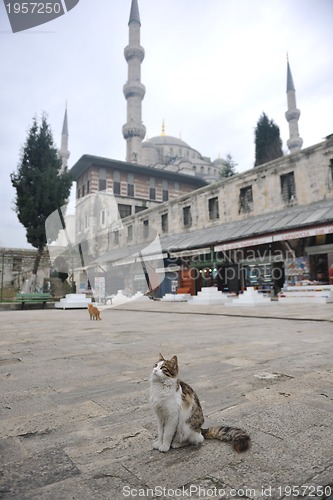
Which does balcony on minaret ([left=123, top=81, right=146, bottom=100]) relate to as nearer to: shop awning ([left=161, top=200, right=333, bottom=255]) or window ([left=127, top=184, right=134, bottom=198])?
window ([left=127, top=184, right=134, bottom=198])

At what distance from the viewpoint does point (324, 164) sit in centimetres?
1644

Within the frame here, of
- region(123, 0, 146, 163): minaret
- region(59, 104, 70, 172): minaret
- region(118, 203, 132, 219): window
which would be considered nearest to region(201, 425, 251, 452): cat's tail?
region(118, 203, 132, 219): window

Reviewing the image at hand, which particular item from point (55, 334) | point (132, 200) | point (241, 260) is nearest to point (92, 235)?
point (132, 200)

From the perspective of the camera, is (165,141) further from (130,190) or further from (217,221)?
(217,221)

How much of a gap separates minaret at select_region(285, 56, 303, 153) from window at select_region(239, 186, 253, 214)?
115 feet

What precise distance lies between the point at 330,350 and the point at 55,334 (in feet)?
16.8

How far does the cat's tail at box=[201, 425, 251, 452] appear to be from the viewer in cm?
176

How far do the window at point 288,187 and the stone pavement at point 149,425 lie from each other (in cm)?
1512

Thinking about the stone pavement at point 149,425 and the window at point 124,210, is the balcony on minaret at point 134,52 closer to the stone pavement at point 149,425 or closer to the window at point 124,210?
→ the window at point 124,210

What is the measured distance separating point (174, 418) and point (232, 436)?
36 centimetres

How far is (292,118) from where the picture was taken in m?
51.4

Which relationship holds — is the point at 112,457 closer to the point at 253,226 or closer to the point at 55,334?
the point at 55,334

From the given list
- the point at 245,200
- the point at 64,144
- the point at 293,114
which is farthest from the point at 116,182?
the point at 64,144

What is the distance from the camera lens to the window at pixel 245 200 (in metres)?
20.3
